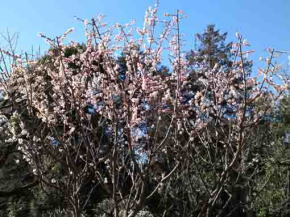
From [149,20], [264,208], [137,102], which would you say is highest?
[149,20]

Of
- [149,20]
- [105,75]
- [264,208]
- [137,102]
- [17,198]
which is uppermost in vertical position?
[149,20]

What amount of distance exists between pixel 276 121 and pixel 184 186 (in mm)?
6143

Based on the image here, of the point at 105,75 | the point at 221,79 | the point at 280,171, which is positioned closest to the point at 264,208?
the point at 280,171

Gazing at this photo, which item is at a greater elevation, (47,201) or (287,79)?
(287,79)

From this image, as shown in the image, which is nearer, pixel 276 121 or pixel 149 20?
pixel 149 20

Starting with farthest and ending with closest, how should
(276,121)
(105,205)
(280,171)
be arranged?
(276,121) → (280,171) → (105,205)

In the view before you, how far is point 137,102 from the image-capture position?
4.39 m

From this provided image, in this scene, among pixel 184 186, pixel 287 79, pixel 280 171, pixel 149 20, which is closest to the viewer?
pixel 287 79

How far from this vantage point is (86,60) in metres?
4.59

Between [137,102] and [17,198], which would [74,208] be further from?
[17,198]

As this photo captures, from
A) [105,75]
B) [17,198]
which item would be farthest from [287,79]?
[17,198]

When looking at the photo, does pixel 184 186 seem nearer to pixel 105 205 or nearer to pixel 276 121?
pixel 105 205

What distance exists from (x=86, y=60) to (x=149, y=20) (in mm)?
948

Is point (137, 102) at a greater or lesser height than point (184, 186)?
greater
